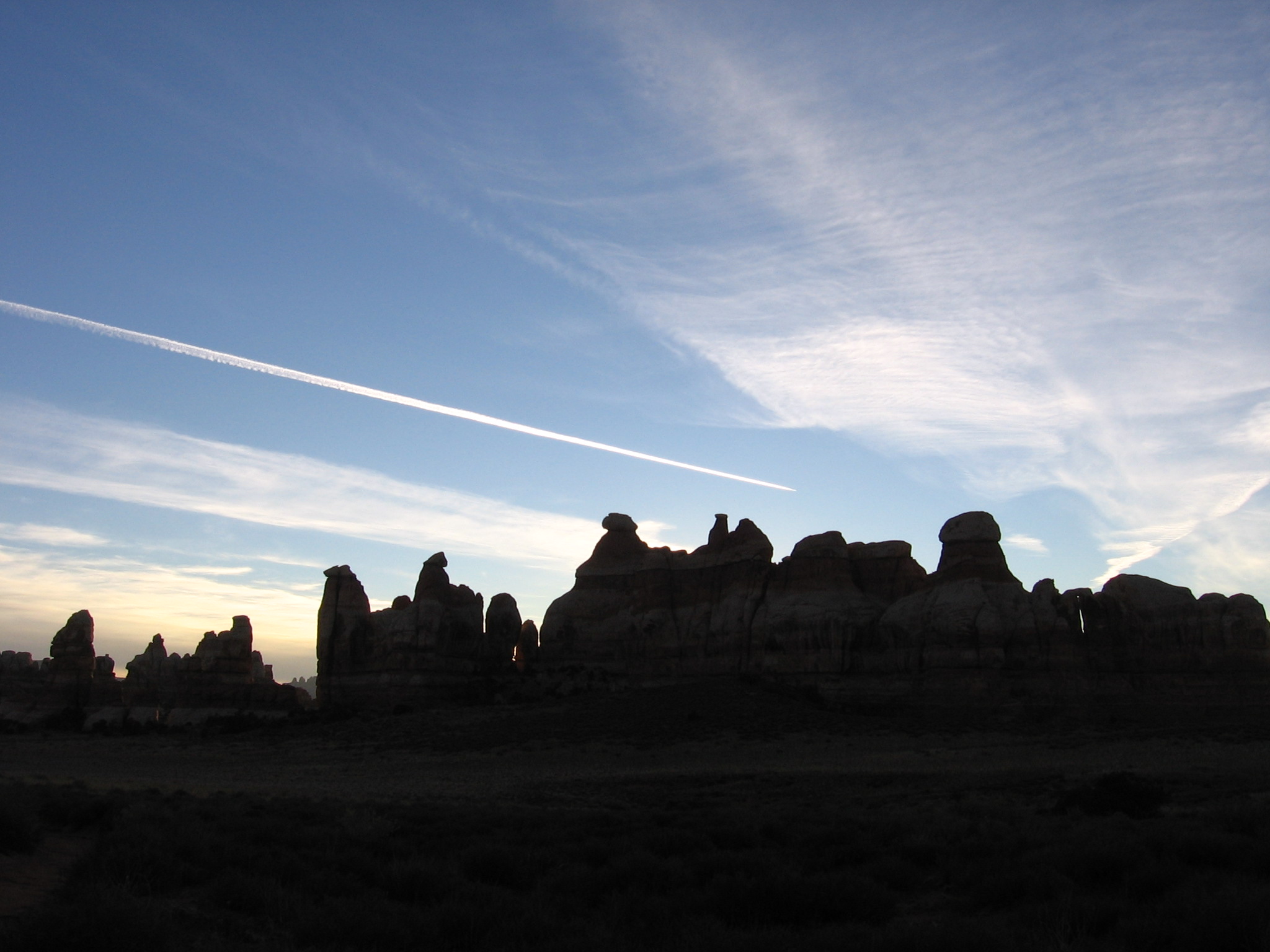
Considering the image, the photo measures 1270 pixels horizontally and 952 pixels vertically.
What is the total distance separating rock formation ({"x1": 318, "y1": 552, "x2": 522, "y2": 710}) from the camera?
220 feet

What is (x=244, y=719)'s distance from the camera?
6675 cm

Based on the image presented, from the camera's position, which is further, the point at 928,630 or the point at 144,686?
the point at 144,686

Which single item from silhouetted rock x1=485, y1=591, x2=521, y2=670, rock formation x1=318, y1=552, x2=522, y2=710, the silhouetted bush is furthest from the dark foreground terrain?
silhouetted rock x1=485, y1=591, x2=521, y2=670

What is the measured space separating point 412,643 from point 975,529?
36693mm

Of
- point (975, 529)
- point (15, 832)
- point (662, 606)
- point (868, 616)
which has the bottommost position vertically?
point (15, 832)

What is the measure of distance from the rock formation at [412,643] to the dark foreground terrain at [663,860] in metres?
32.5

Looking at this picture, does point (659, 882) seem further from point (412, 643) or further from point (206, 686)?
point (206, 686)

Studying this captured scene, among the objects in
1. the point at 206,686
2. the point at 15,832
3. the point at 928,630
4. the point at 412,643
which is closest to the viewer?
the point at 15,832

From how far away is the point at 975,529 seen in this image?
53.5m

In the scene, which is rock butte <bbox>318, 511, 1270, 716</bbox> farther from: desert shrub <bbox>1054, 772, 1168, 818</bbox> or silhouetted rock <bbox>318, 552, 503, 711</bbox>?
desert shrub <bbox>1054, 772, 1168, 818</bbox>

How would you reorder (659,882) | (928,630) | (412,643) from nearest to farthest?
(659,882) < (928,630) < (412,643)

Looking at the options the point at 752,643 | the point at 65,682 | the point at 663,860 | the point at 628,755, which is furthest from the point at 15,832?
the point at 65,682

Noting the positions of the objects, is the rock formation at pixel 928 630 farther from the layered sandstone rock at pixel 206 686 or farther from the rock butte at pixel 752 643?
the layered sandstone rock at pixel 206 686

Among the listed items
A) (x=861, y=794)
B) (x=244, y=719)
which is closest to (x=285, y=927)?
(x=861, y=794)
